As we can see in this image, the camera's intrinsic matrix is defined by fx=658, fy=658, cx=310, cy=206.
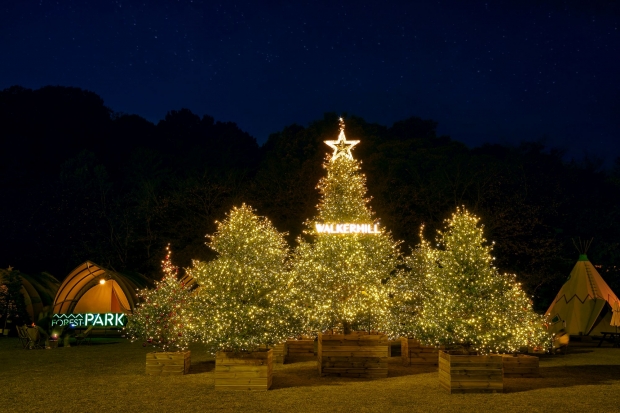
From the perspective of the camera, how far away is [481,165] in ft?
125

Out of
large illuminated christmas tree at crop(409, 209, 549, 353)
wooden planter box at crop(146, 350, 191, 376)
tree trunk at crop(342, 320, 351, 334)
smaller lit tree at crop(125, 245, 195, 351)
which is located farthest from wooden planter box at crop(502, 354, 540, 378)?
wooden planter box at crop(146, 350, 191, 376)

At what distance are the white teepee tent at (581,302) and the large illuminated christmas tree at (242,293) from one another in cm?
1654

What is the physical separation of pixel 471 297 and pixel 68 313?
1930 cm

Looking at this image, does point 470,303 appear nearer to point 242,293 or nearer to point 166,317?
point 242,293


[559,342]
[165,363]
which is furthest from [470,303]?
[559,342]

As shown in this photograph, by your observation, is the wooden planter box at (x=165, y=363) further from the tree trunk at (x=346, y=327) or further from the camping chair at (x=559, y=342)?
the camping chair at (x=559, y=342)

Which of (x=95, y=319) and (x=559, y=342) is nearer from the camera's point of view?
(x=559, y=342)

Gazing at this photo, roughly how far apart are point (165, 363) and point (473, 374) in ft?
21.5

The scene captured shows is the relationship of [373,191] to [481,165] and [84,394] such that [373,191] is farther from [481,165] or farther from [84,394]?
[84,394]

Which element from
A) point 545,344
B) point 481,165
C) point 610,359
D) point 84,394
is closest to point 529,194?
point 481,165

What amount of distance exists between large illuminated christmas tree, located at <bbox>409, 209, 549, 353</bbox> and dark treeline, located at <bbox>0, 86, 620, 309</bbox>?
690 inches

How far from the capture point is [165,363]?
14336 mm

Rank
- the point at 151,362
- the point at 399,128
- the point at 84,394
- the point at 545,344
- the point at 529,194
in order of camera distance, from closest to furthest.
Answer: the point at 84,394 < the point at 151,362 < the point at 545,344 < the point at 529,194 < the point at 399,128

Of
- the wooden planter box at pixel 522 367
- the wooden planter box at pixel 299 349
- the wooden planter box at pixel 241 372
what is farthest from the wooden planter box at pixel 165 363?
the wooden planter box at pixel 522 367
